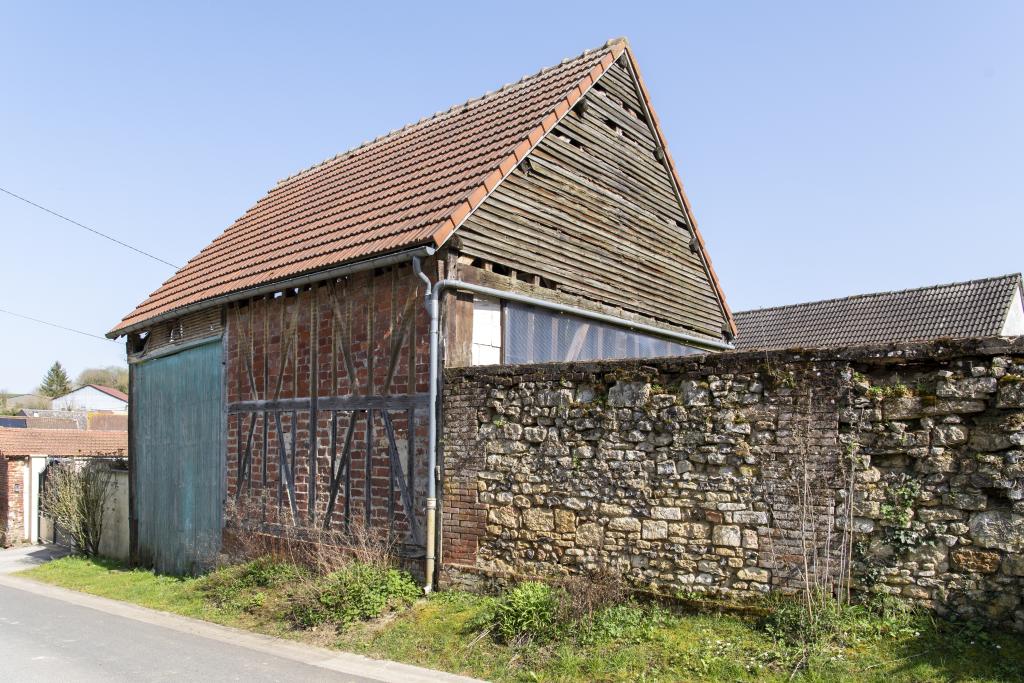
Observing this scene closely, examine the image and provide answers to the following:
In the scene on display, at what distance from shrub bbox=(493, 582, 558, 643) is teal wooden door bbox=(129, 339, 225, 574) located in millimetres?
6983

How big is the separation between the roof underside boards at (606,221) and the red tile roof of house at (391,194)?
1.27 ft

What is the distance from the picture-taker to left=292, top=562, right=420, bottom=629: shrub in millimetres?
8781

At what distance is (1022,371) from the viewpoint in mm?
6043

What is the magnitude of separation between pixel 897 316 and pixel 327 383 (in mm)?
21502

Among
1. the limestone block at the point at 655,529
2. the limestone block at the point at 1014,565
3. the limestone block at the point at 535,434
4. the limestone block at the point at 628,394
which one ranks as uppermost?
the limestone block at the point at 628,394

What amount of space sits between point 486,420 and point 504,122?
17.0 feet

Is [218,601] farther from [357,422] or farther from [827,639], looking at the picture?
[827,639]

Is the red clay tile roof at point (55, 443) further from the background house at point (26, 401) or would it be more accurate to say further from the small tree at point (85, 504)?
the background house at point (26, 401)

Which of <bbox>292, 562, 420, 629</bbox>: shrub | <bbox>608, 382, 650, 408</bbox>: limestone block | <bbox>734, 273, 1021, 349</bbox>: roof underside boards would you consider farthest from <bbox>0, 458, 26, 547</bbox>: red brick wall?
<bbox>734, 273, 1021, 349</bbox>: roof underside boards

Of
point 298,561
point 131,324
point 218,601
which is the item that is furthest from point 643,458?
point 131,324

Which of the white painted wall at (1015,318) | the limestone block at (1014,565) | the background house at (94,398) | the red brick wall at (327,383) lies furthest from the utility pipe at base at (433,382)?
the background house at (94,398)

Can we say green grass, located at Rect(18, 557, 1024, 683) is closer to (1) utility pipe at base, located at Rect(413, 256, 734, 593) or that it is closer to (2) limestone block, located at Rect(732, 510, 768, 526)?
(1) utility pipe at base, located at Rect(413, 256, 734, 593)

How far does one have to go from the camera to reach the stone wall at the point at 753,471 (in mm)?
6172

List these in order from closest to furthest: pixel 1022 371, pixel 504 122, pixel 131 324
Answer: pixel 1022 371
pixel 504 122
pixel 131 324
